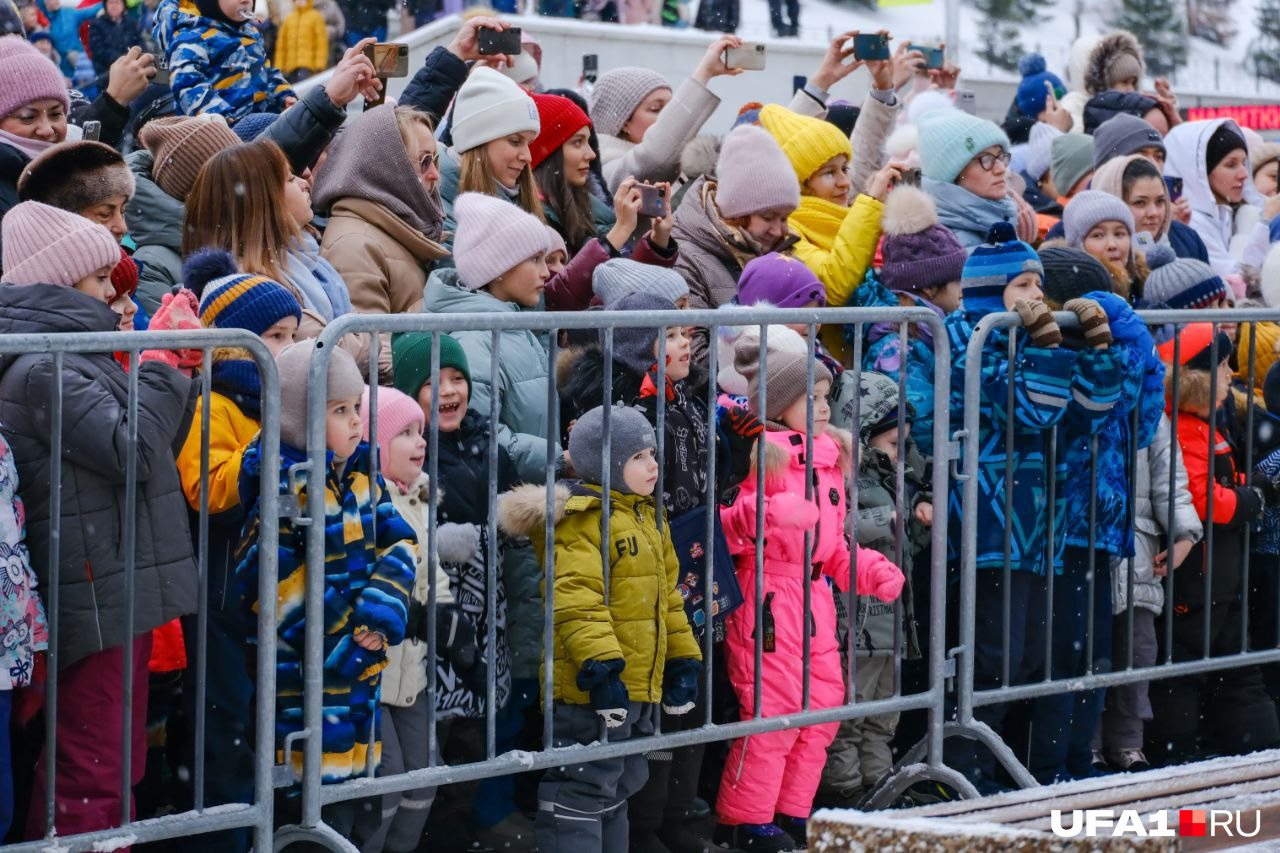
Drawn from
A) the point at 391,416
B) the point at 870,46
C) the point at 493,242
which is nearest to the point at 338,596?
the point at 391,416

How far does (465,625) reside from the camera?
4750mm

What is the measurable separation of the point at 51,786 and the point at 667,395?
6.62 feet

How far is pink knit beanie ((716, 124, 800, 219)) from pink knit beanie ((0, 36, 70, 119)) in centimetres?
243

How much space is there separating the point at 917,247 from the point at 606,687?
7.65ft

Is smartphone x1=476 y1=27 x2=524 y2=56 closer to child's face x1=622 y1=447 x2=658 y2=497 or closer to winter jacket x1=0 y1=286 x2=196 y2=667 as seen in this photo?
child's face x1=622 y1=447 x2=658 y2=497

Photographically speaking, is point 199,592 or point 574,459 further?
point 574,459

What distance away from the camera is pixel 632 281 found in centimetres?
566

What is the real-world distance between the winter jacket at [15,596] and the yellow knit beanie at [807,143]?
391 centimetres

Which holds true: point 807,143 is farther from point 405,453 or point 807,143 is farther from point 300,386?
point 300,386

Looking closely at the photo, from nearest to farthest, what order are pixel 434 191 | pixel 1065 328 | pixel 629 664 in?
pixel 629 664 → pixel 1065 328 → pixel 434 191

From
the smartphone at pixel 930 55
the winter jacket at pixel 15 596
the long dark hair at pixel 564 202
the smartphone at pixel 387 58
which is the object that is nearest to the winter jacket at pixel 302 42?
the smartphone at pixel 930 55

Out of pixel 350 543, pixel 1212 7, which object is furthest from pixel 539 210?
pixel 1212 7

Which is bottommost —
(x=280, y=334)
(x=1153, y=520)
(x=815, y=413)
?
(x=1153, y=520)

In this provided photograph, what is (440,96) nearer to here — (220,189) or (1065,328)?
(220,189)
